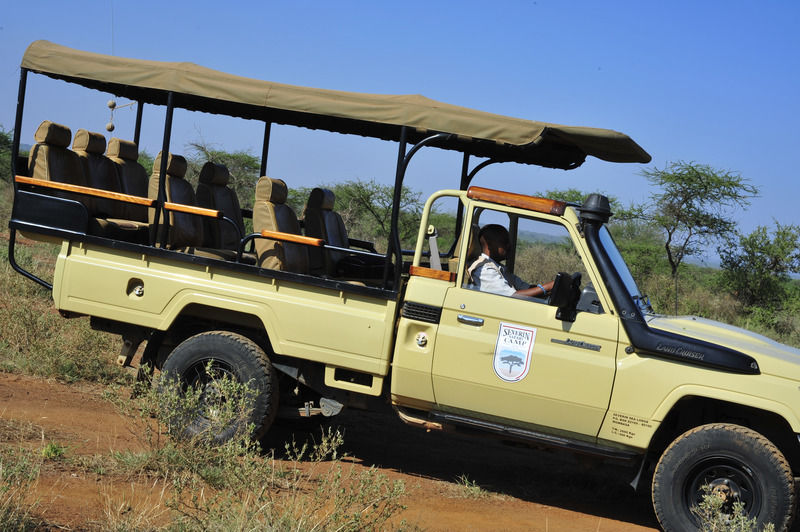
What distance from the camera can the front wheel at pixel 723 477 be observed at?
183 inches

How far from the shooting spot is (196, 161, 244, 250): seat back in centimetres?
729

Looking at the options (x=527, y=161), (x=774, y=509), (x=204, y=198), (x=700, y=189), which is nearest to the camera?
(x=774, y=509)

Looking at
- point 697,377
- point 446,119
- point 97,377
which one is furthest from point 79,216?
point 697,377

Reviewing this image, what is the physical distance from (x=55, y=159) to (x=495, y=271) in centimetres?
359

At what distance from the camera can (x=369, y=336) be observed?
209 inches

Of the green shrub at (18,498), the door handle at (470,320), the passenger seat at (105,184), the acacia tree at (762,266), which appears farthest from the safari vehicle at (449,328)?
the acacia tree at (762,266)

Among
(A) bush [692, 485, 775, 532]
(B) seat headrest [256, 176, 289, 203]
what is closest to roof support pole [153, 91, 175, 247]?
(B) seat headrest [256, 176, 289, 203]

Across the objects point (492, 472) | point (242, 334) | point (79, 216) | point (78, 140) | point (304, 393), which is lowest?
point (492, 472)

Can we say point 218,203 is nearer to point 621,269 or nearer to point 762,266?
point 621,269

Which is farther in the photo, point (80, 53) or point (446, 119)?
point (80, 53)

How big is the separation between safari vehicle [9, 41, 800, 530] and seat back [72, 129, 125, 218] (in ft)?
2.14

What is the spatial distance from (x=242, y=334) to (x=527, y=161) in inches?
114

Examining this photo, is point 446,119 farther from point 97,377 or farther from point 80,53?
point 97,377

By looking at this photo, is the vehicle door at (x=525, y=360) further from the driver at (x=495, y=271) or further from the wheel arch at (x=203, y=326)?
the wheel arch at (x=203, y=326)
